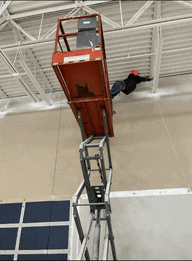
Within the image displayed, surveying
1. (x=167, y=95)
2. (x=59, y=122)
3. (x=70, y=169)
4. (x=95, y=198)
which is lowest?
(x=95, y=198)

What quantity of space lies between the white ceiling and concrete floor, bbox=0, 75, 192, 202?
1328 mm

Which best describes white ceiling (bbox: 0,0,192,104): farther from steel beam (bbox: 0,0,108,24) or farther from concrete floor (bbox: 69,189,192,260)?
concrete floor (bbox: 69,189,192,260)

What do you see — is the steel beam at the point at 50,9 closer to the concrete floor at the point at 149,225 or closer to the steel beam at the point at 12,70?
the steel beam at the point at 12,70

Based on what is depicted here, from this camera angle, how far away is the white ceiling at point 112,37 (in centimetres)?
705

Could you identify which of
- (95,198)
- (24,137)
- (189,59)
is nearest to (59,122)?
(24,137)

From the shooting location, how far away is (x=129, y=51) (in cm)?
955

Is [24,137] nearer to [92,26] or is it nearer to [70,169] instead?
[70,169]

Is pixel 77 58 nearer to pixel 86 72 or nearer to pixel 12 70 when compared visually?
pixel 86 72

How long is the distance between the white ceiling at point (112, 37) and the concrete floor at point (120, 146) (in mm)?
1328

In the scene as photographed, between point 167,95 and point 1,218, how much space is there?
951 centimetres

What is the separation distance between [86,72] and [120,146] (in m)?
4.46

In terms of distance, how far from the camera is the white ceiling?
7.05 metres

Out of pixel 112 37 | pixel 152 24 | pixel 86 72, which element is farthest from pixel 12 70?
pixel 152 24

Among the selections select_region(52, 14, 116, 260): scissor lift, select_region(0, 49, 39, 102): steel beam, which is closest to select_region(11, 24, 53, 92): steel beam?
select_region(0, 49, 39, 102): steel beam
